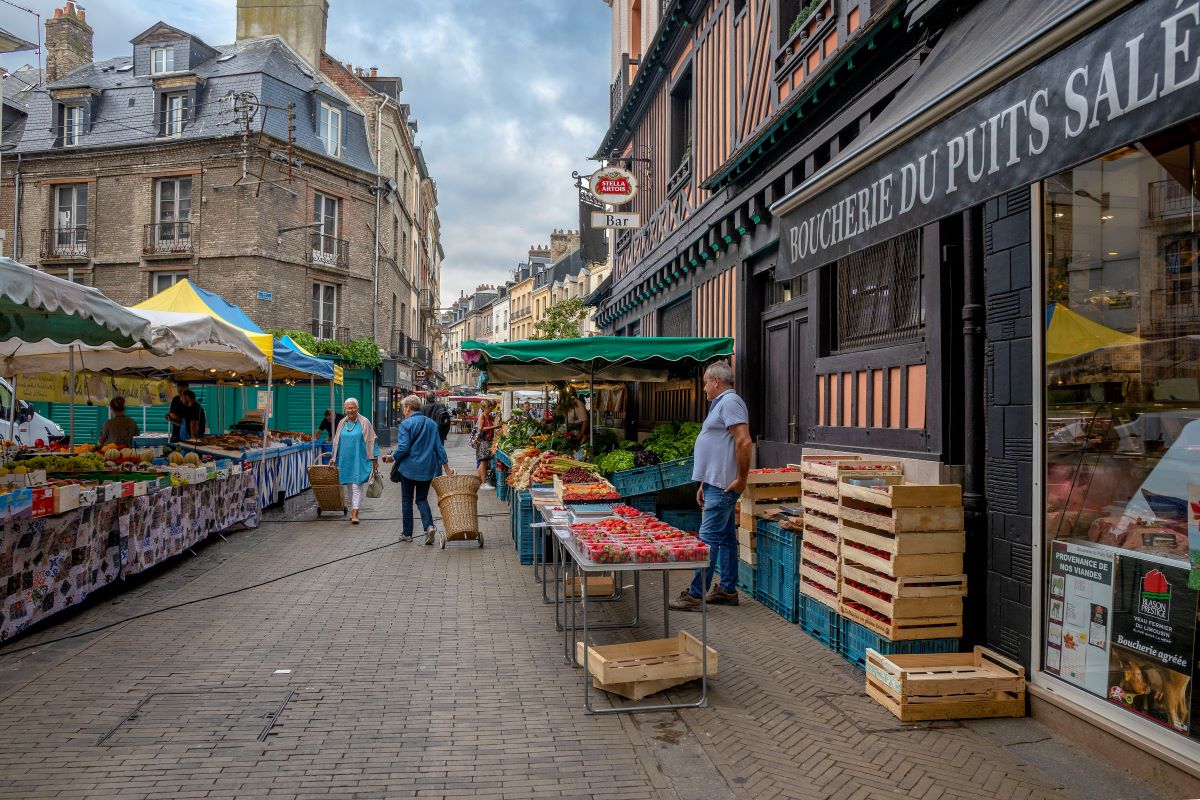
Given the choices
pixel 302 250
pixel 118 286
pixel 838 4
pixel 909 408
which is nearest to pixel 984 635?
pixel 909 408

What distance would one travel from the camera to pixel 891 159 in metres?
3.11

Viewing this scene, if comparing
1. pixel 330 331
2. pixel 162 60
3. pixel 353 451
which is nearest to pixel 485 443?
pixel 353 451

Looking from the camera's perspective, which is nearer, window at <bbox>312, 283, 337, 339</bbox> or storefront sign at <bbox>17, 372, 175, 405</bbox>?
storefront sign at <bbox>17, 372, 175, 405</bbox>

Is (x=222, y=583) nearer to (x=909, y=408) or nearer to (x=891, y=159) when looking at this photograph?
(x=909, y=408)

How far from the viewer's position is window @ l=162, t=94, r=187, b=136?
26.8 m

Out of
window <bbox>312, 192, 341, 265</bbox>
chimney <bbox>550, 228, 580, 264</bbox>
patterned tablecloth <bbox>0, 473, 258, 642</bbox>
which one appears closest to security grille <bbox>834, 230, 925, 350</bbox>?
patterned tablecloth <bbox>0, 473, 258, 642</bbox>

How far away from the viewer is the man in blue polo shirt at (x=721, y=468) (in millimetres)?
5867

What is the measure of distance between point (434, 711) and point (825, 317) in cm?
472

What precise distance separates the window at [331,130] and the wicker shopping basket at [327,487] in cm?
2015

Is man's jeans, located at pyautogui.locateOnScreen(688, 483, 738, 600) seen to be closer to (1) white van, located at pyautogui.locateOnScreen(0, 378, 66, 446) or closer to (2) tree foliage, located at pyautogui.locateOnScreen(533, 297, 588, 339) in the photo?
(1) white van, located at pyautogui.locateOnScreen(0, 378, 66, 446)

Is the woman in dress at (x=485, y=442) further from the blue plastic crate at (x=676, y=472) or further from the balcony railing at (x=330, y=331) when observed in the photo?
the balcony railing at (x=330, y=331)

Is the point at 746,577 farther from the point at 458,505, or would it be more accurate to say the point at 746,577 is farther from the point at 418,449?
the point at 418,449

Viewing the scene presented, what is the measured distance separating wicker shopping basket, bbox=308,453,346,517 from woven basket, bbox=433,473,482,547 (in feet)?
9.59

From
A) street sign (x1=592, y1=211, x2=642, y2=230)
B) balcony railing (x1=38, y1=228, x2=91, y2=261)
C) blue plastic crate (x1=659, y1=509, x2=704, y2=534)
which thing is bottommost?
blue plastic crate (x1=659, y1=509, x2=704, y2=534)
